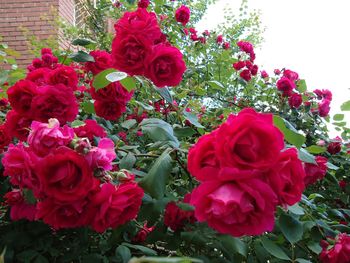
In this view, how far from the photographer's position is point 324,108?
101 inches

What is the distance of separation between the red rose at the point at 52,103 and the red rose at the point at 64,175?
391mm

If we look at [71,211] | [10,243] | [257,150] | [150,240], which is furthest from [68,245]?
[257,150]

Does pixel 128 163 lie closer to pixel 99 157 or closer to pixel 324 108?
pixel 99 157

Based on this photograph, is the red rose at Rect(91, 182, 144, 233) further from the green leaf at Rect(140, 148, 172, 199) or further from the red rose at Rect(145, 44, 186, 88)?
the red rose at Rect(145, 44, 186, 88)

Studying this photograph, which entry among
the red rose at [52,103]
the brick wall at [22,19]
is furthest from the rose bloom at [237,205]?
the brick wall at [22,19]

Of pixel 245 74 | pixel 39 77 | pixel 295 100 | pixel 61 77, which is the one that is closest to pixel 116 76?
pixel 61 77

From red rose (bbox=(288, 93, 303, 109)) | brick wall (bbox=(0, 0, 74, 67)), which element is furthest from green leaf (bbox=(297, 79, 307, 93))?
brick wall (bbox=(0, 0, 74, 67))

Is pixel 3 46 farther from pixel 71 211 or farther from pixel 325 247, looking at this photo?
pixel 325 247

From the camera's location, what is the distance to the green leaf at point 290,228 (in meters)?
0.96

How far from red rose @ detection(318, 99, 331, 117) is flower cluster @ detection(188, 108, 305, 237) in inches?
80.8

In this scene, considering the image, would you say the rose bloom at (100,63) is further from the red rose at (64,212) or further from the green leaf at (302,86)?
the green leaf at (302,86)

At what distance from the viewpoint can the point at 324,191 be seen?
88.1 inches

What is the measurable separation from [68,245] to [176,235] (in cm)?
35

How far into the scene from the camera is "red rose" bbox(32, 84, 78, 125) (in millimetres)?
1126
